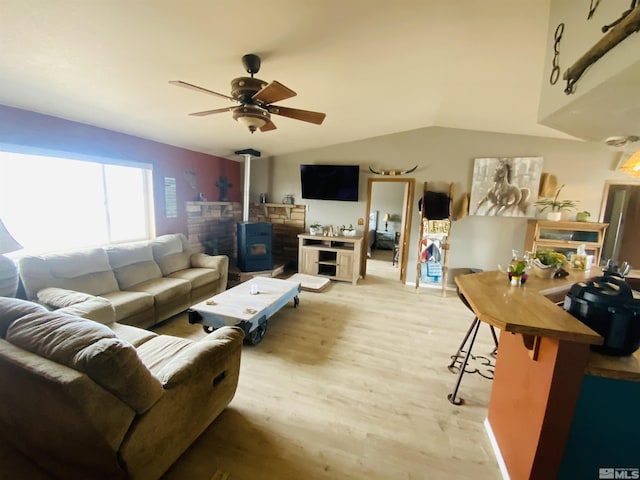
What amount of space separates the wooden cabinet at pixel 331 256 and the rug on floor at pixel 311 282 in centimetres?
19

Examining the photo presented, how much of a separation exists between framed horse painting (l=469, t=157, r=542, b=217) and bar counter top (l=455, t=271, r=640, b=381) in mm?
2870

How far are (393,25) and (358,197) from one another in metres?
3.23

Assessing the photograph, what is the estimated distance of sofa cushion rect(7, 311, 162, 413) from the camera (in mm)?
1029

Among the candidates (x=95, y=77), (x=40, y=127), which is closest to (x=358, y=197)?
(x=95, y=77)

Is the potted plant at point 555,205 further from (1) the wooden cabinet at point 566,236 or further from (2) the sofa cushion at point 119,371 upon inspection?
(2) the sofa cushion at point 119,371

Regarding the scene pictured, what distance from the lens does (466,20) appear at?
1771 millimetres

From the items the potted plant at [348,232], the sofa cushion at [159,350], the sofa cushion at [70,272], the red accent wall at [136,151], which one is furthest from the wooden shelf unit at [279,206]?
the sofa cushion at [159,350]

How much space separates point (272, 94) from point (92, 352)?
Answer: 1783mm

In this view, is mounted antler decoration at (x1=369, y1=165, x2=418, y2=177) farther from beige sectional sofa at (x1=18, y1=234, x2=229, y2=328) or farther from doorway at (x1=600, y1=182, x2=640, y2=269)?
beige sectional sofa at (x1=18, y1=234, x2=229, y2=328)

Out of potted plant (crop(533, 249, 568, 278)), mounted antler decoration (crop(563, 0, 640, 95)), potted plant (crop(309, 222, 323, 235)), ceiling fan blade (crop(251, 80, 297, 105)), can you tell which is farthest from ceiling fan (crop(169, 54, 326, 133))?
potted plant (crop(309, 222, 323, 235))

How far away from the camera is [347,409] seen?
1.87 m

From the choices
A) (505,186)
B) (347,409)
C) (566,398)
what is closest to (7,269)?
(347,409)

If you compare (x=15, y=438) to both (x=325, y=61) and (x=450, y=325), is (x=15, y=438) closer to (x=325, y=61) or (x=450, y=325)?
(x=325, y=61)

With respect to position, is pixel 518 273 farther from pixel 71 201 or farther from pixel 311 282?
pixel 71 201
